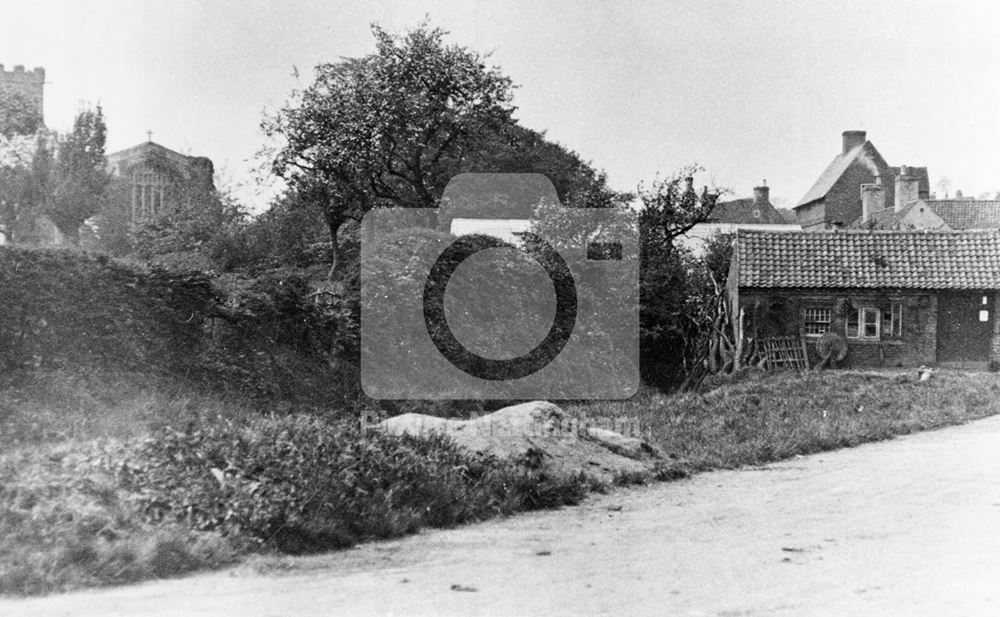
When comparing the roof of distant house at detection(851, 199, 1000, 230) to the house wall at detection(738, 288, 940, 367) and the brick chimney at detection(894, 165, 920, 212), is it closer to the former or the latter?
the brick chimney at detection(894, 165, 920, 212)

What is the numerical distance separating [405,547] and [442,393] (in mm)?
12978

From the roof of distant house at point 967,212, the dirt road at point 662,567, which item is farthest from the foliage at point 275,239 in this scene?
the roof of distant house at point 967,212

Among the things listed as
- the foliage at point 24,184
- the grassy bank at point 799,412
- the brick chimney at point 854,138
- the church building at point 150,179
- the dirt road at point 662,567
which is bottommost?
the dirt road at point 662,567

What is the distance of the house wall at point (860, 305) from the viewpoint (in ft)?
97.9

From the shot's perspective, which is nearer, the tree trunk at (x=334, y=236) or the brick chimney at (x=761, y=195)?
Result: the tree trunk at (x=334, y=236)

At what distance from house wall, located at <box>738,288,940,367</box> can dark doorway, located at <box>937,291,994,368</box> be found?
1.32 ft

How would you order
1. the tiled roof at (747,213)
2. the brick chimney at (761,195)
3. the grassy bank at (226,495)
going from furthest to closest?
the brick chimney at (761,195) < the tiled roof at (747,213) < the grassy bank at (226,495)

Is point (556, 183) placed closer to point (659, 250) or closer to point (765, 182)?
point (659, 250)

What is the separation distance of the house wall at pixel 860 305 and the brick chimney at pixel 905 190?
2894cm

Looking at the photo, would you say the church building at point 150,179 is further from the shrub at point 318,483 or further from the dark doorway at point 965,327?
the shrub at point 318,483

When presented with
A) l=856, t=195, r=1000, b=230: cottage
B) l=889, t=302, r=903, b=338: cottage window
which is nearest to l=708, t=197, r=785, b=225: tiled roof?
l=856, t=195, r=1000, b=230: cottage

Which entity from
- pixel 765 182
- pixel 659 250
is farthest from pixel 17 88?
pixel 765 182

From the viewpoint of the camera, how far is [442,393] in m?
19.8

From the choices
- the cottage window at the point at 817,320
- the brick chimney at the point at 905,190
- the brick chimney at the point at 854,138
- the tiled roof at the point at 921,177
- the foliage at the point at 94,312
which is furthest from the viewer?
the brick chimney at the point at 854,138
